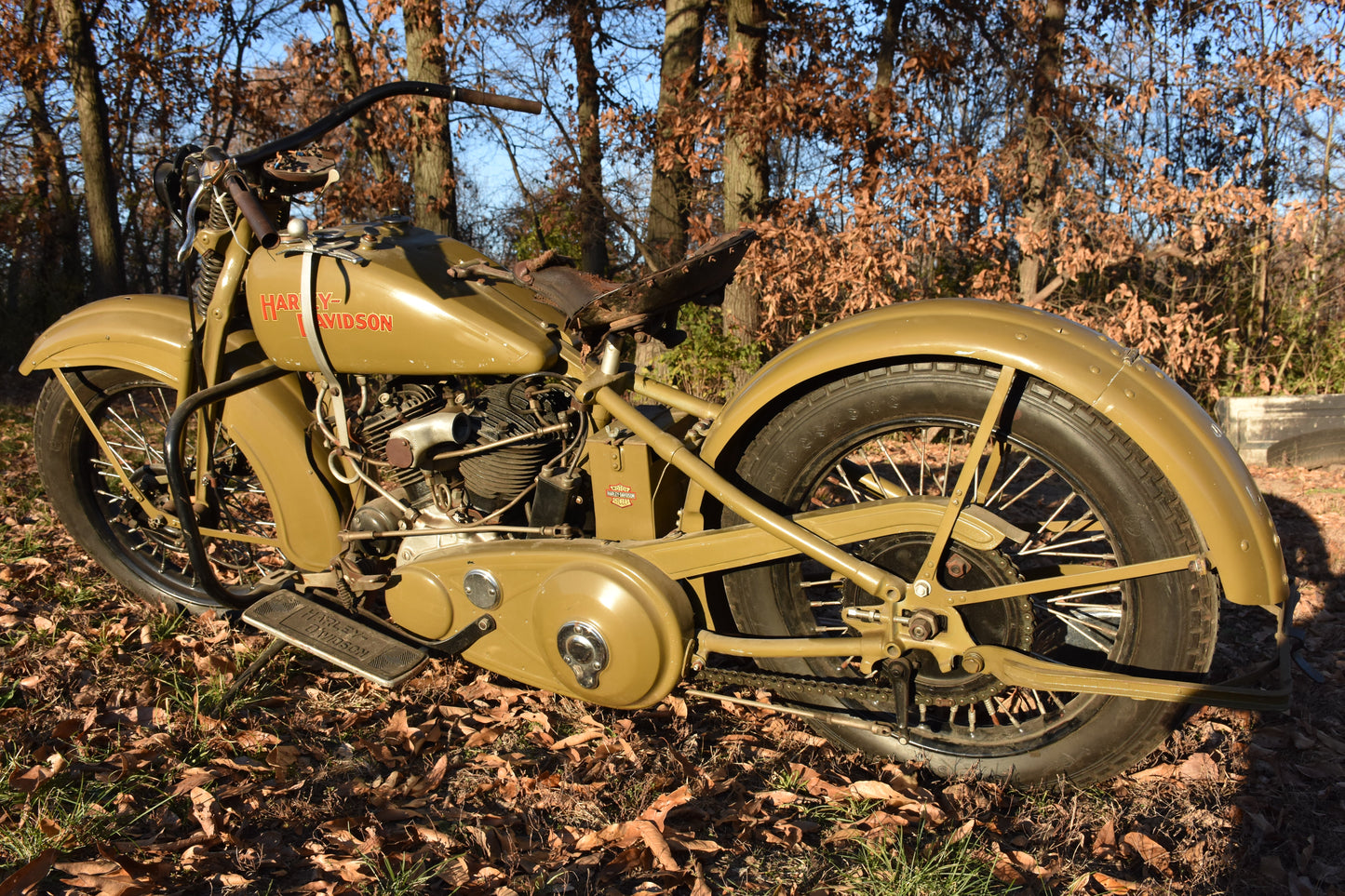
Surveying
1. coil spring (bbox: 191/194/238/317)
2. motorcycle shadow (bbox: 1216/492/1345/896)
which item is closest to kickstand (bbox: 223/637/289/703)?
coil spring (bbox: 191/194/238/317)

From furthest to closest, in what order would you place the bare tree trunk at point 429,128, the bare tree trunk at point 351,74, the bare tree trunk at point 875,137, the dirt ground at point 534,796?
the bare tree trunk at point 351,74
the bare tree trunk at point 429,128
the bare tree trunk at point 875,137
the dirt ground at point 534,796

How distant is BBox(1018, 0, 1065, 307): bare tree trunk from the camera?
22.5 ft

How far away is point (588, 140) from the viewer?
30.4 ft

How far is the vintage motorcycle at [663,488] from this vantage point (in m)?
2.10

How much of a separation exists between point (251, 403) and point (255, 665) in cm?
91

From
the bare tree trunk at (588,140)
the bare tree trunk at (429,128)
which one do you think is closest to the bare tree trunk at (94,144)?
the bare tree trunk at (429,128)

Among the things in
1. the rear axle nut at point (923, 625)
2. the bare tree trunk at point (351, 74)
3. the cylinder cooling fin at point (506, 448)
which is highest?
the bare tree trunk at point (351, 74)

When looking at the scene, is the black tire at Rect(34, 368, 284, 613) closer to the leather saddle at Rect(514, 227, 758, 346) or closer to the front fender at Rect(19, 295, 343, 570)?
the front fender at Rect(19, 295, 343, 570)

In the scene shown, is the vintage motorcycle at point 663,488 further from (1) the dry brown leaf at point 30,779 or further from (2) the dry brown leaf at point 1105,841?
(1) the dry brown leaf at point 30,779

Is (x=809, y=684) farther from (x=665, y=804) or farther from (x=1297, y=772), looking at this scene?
(x=1297, y=772)

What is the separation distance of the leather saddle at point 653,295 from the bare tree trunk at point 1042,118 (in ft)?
16.7

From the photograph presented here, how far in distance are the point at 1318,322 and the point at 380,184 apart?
850 centimetres

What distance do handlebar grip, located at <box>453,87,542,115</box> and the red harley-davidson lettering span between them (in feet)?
2.65

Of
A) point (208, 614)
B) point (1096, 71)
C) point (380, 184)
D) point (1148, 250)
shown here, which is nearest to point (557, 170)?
point (380, 184)
